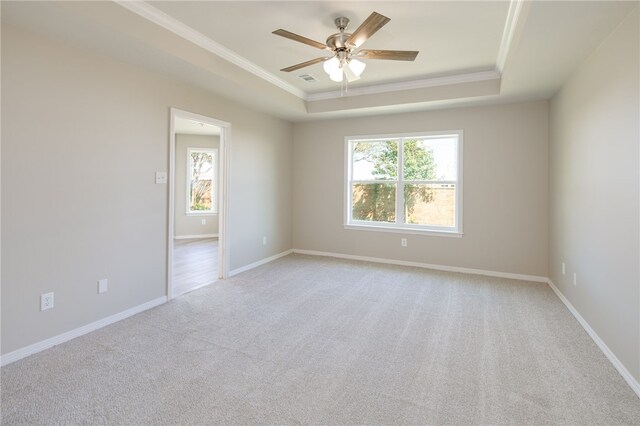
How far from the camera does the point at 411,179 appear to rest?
5.23 metres

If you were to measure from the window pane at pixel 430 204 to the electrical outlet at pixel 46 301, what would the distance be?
4510 mm

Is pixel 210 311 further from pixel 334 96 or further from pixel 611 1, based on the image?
pixel 611 1

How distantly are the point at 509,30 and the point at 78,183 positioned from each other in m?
3.96

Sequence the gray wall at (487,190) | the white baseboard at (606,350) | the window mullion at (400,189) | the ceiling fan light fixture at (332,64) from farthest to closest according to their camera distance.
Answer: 1. the window mullion at (400,189)
2. the gray wall at (487,190)
3. the ceiling fan light fixture at (332,64)
4. the white baseboard at (606,350)

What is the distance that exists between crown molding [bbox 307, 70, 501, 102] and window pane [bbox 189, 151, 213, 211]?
3.96 meters

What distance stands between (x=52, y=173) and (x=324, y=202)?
394 cm

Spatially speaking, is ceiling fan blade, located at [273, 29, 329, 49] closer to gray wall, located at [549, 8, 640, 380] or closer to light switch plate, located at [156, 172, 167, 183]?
light switch plate, located at [156, 172, 167, 183]

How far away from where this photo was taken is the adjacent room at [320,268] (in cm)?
205

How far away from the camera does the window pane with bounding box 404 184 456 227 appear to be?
197 inches

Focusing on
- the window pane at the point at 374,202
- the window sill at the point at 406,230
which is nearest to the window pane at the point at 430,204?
the window sill at the point at 406,230

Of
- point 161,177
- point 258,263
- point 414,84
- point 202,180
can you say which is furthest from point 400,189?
point 202,180

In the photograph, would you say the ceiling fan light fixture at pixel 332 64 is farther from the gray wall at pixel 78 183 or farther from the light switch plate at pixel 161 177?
the light switch plate at pixel 161 177

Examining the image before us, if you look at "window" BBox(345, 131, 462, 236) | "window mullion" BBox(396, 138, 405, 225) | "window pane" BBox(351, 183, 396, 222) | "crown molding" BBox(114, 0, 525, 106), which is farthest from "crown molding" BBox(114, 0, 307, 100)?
"window pane" BBox(351, 183, 396, 222)

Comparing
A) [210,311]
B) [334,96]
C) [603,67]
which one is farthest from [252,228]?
[603,67]
